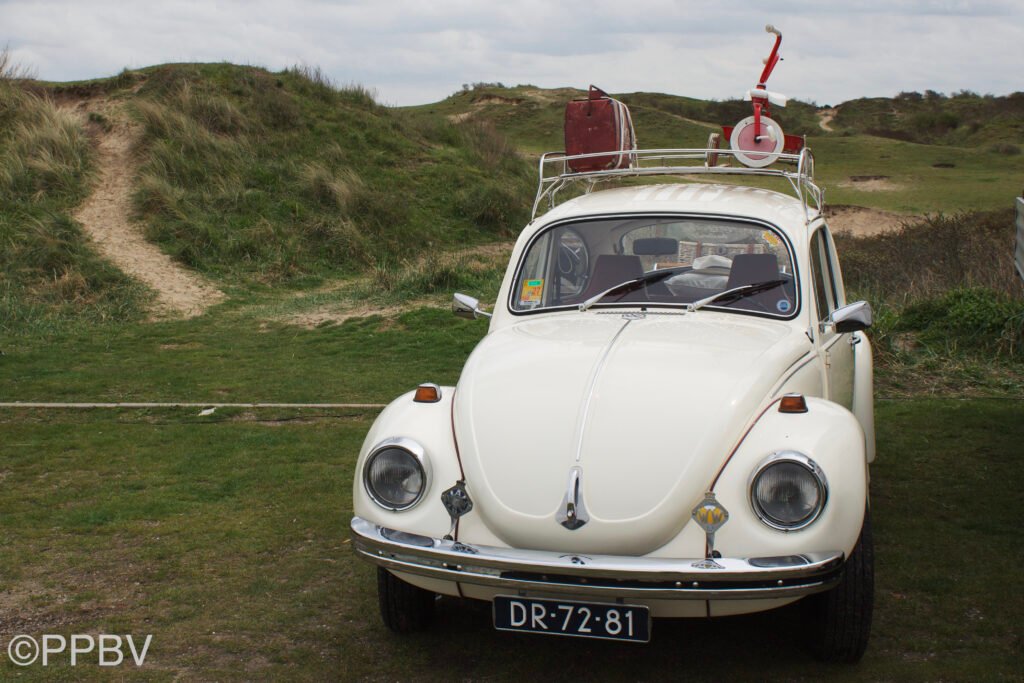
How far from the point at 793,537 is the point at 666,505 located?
0.41 m

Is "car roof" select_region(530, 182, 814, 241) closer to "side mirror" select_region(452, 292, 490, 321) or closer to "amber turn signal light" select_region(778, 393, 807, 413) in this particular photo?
"side mirror" select_region(452, 292, 490, 321)

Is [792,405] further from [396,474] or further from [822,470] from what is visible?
[396,474]

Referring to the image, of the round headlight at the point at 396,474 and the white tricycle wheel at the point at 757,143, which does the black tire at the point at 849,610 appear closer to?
the round headlight at the point at 396,474

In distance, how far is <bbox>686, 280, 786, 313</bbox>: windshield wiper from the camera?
15.8 ft

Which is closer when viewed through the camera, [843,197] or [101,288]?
[101,288]

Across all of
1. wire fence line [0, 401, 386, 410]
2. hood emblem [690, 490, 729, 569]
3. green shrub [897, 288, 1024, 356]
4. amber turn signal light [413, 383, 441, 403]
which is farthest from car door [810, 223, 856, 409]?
green shrub [897, 288, 1024, 356]

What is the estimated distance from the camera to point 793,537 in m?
3.41

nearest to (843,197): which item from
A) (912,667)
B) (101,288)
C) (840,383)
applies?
(101,288)

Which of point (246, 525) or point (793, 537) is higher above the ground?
point (793, 537)

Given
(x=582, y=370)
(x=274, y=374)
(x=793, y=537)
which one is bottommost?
(x=274, y=374)

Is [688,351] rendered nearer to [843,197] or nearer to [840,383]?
[840,383]

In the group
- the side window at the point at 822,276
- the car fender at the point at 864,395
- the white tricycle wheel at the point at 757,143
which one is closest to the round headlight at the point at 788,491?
the side window at the point at 822,276

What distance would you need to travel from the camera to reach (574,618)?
346cm

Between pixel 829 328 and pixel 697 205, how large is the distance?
2.82ft
